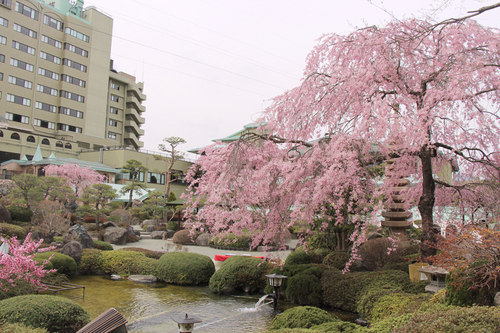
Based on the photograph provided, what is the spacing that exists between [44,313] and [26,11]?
179ft

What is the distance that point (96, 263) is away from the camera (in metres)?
12.5

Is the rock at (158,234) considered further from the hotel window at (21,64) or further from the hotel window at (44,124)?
the hotel window at (21,64)

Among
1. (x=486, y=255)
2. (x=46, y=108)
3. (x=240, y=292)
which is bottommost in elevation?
(x=240, y=292)

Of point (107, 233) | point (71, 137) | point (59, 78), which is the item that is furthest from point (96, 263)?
point (59, 78)

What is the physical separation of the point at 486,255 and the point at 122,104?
6359 cm

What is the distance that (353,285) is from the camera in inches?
306

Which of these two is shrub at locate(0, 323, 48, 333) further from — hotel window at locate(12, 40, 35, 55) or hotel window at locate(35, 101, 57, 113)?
hotel window at locate(12, 40, 35, 55)

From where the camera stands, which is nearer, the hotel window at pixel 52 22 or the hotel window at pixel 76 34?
the hotel window at pixel 52 22

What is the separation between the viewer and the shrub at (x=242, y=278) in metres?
10.1

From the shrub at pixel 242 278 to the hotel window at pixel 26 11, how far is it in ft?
171

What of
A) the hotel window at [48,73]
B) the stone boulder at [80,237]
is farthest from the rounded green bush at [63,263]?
the hotel window at [48,73]

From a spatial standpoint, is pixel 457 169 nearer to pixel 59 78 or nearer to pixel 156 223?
pixel 156 223

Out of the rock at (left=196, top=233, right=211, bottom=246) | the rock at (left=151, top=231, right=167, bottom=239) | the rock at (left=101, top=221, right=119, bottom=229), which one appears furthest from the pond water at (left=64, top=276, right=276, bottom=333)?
the rock at (left=151, top=231, right=167, bottom=239)

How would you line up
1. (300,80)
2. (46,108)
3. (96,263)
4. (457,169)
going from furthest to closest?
(46,108) < (96,263) < (457,169) < (300,80)
